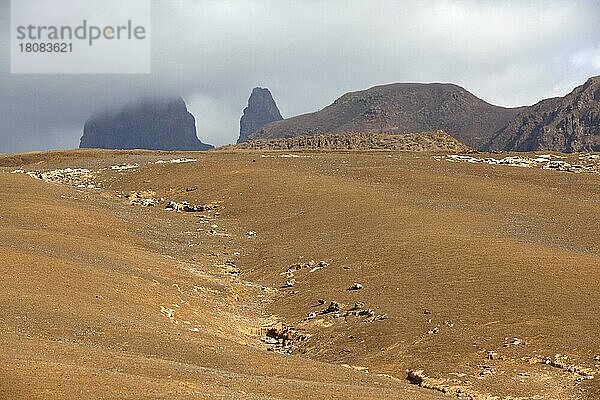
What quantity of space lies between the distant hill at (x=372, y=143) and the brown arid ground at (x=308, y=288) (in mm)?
33086

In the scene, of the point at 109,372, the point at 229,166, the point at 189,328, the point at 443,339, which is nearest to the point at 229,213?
the point at 229,166

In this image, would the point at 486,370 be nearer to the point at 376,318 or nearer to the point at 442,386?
the point at 442,386

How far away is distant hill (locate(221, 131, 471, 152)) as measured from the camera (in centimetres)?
7438

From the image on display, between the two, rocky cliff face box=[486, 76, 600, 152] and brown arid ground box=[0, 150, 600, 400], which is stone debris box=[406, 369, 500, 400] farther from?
rocky cliff face box=[486, 76, 600, 152]

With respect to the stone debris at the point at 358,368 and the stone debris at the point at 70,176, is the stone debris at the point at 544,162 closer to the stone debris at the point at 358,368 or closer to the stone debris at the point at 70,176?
the stone debris at the point at 70,176

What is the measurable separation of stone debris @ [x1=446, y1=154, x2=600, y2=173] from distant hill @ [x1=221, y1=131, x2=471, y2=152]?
20.6 meters

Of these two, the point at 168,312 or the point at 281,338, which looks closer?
the point at 168,312

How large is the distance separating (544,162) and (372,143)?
34.1m

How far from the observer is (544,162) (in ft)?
155

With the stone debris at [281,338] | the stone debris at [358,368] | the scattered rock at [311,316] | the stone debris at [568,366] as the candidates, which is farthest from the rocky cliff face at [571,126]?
the stone debris at [358,368]

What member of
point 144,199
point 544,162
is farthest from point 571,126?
point 144,199

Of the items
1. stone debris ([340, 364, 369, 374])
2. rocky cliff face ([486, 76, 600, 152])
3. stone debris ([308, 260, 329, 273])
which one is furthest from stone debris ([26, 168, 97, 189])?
rocky cliff face ([486, 76, 600, 152])

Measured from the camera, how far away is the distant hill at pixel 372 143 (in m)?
74.4

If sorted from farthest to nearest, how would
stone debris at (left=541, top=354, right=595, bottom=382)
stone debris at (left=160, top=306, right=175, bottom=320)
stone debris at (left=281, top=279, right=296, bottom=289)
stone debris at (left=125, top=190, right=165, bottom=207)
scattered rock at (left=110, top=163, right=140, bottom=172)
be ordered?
scattered rock at (left=110, top=163, right=140, bottom=172), stone debris at (left=125, top=190, right=165, bottom=207), stone debris at (left=281, top=279, right=296, bottom=289), stone debris at (left=160, top=306, right=175, bottom=320), stone debris at (left=541, top=354, right=595, bottom=382)
